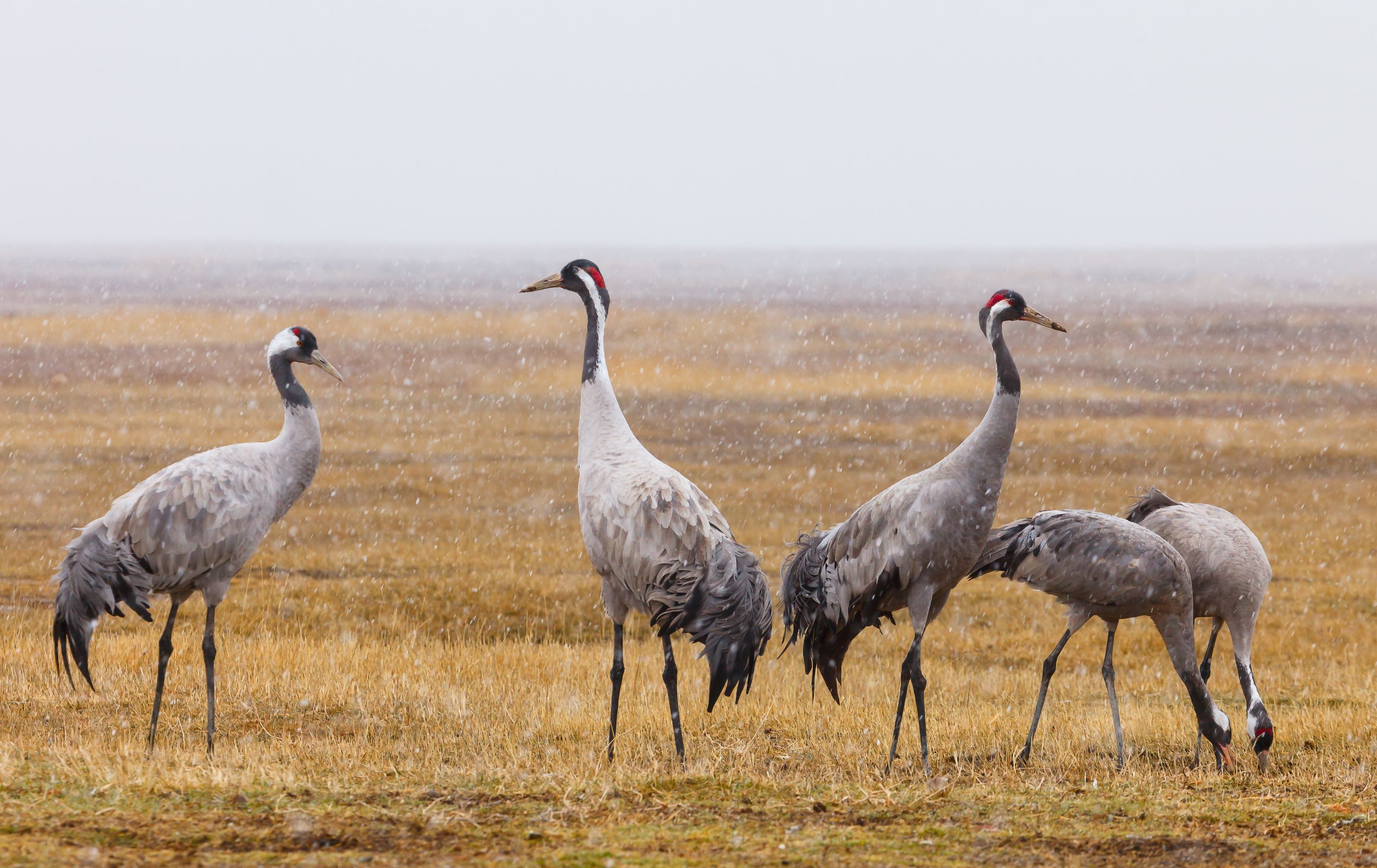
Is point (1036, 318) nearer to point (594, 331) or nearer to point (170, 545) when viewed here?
point (594, 331)

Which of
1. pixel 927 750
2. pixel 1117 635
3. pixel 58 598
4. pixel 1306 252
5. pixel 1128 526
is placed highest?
pixel 1306 252

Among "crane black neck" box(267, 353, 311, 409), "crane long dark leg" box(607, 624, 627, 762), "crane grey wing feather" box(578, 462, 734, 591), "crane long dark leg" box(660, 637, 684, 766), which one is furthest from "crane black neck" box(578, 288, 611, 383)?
"crane black neck" box(267, 353, 311, 409)

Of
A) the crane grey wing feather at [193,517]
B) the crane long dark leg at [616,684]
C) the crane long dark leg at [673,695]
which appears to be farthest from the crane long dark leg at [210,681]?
the crane long dark leg at [673,695]

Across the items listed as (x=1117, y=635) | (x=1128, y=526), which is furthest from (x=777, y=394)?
(x=1128, y=526)

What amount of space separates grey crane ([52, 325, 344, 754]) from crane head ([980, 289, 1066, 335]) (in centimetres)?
357

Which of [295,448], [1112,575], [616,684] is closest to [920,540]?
[1112,575]

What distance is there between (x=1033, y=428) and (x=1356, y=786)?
20.8m

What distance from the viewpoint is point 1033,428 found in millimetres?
25984

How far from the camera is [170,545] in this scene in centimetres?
653

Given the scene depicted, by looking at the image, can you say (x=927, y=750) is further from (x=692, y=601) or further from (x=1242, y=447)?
(x=1242, y=447)

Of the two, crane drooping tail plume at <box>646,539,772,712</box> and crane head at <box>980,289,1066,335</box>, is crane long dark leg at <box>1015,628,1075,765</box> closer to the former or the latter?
crane drooping tail plume at <box>646,539,772,712</box>

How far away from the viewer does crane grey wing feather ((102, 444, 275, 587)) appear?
6527 millimetres

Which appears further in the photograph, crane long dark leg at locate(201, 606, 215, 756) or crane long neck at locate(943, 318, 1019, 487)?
crane long dark leg at locate(201, 606, 215, 756)

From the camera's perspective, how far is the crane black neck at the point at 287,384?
23.2 ft
